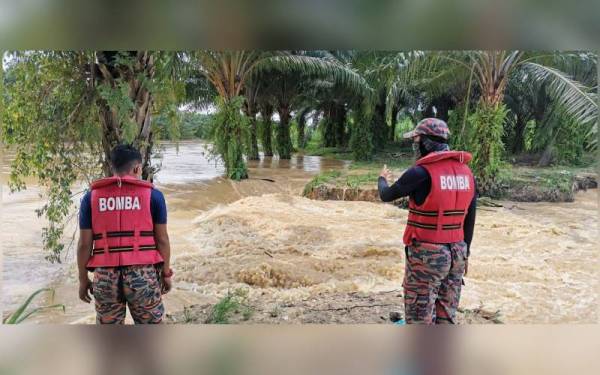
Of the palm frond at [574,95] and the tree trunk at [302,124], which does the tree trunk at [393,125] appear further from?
the palm frond at [574,95]

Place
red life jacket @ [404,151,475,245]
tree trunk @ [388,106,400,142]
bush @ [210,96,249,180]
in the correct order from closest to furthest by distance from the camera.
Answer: red life jacket @ [404,151,475,245]
bush @ [210,96,249,180]
tree trunk @ [388,106,400,142]

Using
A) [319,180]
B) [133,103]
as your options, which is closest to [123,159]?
[133,103]

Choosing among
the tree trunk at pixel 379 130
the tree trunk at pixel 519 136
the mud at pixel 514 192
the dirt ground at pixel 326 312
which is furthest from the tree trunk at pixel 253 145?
the tree trunk at pixel 519 136

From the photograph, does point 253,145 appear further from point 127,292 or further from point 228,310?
point 127,292

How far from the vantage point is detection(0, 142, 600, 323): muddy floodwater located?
18.6 ft

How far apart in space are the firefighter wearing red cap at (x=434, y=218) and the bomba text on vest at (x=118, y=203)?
4.55 ft

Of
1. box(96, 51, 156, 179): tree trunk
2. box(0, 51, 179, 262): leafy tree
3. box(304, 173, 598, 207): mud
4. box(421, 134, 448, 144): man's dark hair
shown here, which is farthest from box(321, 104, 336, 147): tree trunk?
box(421, 134, 448, 144): man's dark hair

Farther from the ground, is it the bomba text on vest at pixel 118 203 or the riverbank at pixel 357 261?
the bomba text on vest at pixel 118 203

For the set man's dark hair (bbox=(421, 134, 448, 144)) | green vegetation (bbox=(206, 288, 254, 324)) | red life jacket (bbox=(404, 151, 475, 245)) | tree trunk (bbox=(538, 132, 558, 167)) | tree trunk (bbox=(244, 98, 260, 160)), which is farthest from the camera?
tree trunk (bbox=(244, 98, 260, 160))

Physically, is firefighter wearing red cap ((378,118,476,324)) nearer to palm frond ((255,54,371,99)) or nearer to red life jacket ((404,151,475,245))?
red life jacket ((404,151,475,245))

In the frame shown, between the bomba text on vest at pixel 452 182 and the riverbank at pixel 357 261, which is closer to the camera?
the bomba text on vest at pixel 452 182

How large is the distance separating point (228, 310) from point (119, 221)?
2.56 m

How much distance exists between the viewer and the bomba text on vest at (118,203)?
2.65 metres
